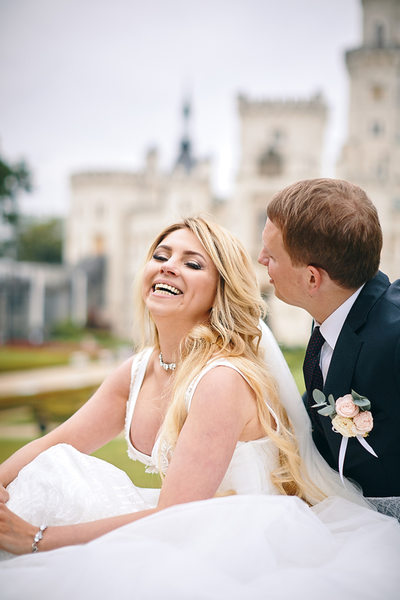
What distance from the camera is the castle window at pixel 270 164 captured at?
2872cm

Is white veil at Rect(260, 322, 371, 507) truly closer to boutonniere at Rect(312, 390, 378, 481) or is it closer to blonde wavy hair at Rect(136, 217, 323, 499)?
blonde wavy hair at Rect(136, 217, 323, 499)

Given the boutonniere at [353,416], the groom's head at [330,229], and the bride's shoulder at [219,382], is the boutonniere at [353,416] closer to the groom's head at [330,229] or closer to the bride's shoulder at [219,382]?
the bride's shoulder at [219,382]

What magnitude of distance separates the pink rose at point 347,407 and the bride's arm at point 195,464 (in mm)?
326

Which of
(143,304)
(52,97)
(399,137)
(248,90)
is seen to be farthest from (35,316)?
(143,304)

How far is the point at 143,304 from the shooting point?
8.57 feet

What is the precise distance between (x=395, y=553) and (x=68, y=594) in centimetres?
95

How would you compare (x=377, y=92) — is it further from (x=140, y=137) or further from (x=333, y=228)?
(x=333, y=228)

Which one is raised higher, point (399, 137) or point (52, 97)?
point (52, 97)

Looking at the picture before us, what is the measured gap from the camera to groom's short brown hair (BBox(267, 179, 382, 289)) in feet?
5.92

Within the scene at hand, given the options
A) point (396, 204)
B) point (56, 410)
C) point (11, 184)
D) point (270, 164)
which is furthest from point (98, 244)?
point (56, 410)

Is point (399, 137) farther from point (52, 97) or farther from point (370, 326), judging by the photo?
point (370, 326)

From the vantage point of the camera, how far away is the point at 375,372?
1807 mm

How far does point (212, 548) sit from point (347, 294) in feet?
3.10

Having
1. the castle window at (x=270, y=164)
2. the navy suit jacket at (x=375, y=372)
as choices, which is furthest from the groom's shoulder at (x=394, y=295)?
the castle window at (x=270, y=164)
